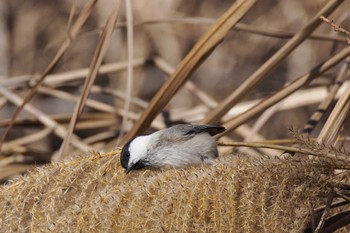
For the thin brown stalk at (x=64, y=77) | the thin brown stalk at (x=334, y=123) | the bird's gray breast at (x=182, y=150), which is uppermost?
the thin brown stalk at (x=334, y=123)

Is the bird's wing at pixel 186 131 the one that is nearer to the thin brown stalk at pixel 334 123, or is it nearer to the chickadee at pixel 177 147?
the chickadee at pixel 177 147

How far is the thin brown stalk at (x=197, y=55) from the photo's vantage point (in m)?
2.23

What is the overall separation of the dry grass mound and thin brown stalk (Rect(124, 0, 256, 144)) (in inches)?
27.3

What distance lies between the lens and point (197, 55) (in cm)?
234

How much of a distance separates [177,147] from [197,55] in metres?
0.33

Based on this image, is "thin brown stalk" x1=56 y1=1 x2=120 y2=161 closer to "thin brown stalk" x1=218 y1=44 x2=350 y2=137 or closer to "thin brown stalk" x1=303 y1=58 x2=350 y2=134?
"thin brown stalk" x1=218 y1=44 x2=350 y2=137

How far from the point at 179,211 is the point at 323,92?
5.73 ft

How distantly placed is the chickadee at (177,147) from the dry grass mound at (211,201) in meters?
0.76

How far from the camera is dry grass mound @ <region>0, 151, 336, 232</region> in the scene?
1498 millimetres

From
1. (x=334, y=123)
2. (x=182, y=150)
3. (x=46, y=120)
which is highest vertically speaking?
(x=334, y=123)

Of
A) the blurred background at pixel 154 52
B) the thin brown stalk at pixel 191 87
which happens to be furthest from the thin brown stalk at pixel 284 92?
the blurred background at pixel 154 52

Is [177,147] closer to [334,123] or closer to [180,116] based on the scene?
[334,123]

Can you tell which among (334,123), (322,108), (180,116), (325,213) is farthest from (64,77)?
(325,213)

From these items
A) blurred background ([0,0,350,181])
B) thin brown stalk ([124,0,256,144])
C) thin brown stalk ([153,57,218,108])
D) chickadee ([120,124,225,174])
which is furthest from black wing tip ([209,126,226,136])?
blurred background ([0,0,350,181])
